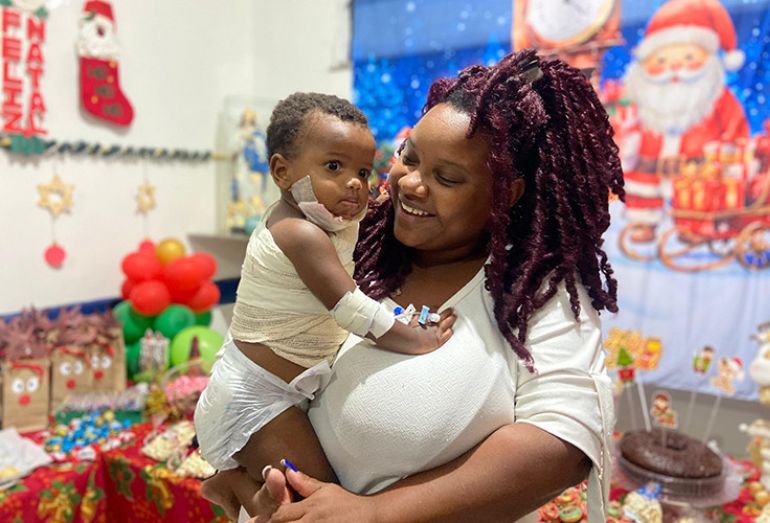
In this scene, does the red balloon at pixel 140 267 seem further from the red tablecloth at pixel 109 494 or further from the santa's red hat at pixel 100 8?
the santa's red hat at pixel 100 8

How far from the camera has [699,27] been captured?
2.17m

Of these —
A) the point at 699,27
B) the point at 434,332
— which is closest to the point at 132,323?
the point at 434,332

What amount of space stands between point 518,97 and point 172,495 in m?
1.60

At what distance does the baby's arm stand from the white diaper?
0.11 meters

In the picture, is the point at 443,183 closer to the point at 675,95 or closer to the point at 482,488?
the point at 482,488

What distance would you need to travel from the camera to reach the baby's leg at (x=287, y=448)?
0.93 metres

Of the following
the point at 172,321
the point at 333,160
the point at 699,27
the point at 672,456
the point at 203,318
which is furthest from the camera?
the point at 203,318

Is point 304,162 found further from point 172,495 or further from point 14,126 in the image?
point 14,126

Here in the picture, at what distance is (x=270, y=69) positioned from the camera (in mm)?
3566

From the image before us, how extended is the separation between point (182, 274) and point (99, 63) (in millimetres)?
1058

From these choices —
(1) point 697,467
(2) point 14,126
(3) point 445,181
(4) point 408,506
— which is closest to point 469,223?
(3) point 445,181

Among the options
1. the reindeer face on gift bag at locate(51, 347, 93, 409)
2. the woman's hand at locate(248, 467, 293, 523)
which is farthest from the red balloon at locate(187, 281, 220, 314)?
the woman's hand at locate(248, 467, 293, 523)

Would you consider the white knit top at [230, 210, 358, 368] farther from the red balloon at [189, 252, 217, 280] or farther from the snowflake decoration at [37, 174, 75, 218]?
the snowflake decoration at [37, 174, 75, 218]

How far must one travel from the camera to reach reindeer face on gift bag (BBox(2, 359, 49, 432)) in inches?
86.7
